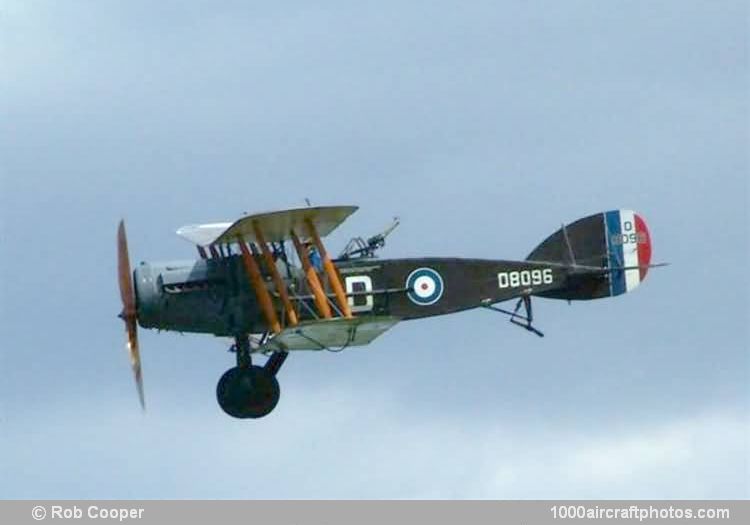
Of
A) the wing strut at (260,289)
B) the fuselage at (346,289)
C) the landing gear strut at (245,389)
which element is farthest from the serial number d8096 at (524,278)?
the landing gear strut at (245,389)

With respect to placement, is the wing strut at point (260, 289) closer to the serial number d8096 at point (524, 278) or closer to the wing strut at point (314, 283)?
the wing strut at point (314, 283)

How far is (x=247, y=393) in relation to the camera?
162ft

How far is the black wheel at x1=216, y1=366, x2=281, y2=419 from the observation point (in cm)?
4950

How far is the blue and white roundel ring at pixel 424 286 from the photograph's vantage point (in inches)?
1988

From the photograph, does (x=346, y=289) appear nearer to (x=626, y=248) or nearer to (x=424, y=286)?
(x=424, y=286)

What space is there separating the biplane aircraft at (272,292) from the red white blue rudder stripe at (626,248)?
3.26 metres

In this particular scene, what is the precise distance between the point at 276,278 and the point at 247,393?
5.94ft

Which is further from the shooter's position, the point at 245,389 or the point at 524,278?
the point at 524,278

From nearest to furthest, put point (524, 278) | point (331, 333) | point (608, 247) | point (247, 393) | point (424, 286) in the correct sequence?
point (331, 333), point (247, 393), point (424, 286), point (524, 278), point (608, 247)

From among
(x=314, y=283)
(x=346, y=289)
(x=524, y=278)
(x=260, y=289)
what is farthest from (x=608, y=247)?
(x=260, y=289)

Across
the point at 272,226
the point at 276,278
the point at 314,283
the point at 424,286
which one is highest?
the point at 272,226

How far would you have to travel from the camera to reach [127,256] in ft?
164

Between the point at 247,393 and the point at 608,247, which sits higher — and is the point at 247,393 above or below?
below
